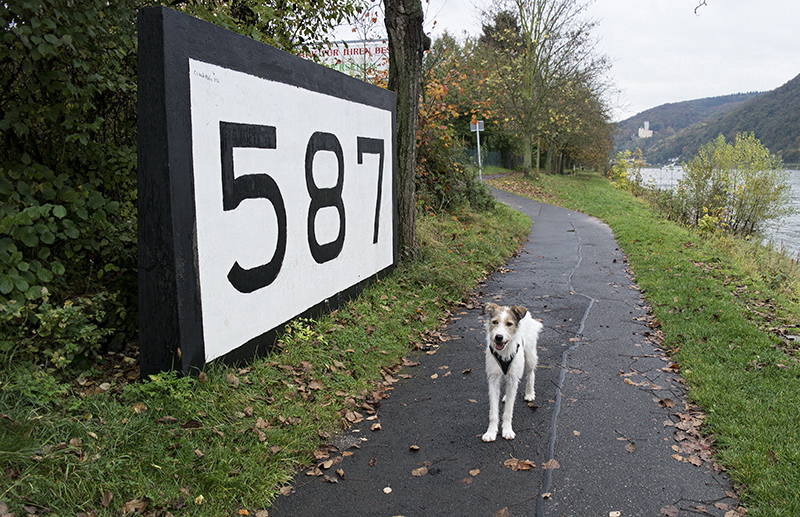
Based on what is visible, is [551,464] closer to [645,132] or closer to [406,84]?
[406,84]

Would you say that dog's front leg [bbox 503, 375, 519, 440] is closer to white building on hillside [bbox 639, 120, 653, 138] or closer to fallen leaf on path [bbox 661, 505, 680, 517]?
Answer: fallen leaf on path [bbox 661, 505, 680, 517]

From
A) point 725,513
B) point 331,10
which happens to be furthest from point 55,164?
point 725,513

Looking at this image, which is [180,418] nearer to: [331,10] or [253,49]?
[253,49]

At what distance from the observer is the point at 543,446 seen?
14.4ft

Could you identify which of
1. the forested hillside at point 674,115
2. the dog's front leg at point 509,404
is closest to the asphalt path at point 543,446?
the dog's front leg at point 509,404

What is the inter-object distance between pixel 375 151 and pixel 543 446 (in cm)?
553

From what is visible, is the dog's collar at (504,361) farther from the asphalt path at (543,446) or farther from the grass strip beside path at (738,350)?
the grass strip beside path at (738,350)

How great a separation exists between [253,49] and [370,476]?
4.10m

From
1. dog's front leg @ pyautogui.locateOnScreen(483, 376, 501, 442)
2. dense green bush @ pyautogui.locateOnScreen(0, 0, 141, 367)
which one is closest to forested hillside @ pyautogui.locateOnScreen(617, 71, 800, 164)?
dog's front leg @ pyautogui.locateOnScreen(483, 376, 501, 442)

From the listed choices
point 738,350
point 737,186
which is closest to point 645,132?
point 737,186

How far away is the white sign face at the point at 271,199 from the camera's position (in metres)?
4.77

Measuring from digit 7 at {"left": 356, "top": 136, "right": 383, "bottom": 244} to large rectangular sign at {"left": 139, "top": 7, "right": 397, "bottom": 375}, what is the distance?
0.32 meters

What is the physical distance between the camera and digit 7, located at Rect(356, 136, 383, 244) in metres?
8.09

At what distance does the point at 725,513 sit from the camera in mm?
3496
